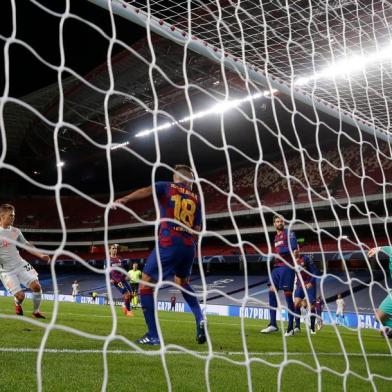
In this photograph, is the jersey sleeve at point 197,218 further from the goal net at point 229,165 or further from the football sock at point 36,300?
the football sock at point 36,300

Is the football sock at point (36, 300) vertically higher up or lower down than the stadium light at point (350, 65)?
lower down

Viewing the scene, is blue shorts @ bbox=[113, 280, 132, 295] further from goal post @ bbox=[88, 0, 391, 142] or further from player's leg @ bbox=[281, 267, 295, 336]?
goal post @ bbox=[88, 0, 391, 142]

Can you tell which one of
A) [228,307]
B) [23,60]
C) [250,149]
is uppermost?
[23,60]

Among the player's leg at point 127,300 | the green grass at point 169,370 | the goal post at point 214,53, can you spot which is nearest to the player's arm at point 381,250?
the green grass at point 169,370

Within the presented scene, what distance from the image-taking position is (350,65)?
4.28m

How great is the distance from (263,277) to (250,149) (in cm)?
731

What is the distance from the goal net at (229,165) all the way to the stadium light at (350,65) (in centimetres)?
2

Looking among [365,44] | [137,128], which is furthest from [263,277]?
[365,44]

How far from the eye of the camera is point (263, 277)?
22.4 m

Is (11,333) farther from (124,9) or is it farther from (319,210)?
(319,210)

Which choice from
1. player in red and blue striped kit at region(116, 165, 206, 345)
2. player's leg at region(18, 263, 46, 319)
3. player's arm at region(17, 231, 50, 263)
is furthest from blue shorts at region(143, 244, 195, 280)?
player's leg at region(18, 263, 46, 319)

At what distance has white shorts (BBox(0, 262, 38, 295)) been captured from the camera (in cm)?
604

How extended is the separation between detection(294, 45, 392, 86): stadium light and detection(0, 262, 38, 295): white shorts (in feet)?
13.7

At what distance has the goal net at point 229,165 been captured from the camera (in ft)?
8.28
